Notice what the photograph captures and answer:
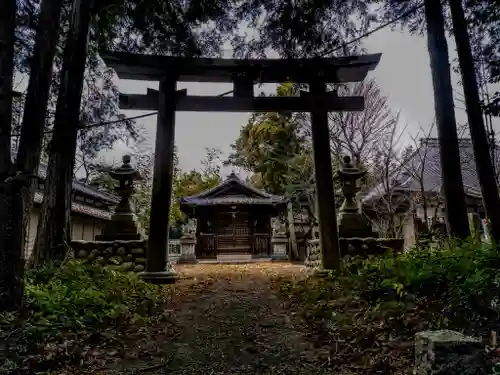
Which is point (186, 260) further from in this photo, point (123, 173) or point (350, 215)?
point (350, 215)

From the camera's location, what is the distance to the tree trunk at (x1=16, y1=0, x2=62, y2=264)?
14.6ft

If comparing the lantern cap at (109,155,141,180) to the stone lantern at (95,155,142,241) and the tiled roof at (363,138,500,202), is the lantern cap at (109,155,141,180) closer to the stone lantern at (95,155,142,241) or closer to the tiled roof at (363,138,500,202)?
the stone lantern at (95,155,142,241)

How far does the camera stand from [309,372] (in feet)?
10.9

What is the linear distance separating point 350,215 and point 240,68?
452cm

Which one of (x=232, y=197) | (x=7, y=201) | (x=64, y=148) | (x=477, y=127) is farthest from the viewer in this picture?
(x=232, y=197)

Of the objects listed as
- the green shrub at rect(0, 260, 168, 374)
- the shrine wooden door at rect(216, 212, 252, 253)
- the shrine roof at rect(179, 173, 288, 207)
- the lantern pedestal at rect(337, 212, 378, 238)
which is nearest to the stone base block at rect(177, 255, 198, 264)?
the shrine roof at rect(179, 173, 288, 207)

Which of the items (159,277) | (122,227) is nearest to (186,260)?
(122,227)

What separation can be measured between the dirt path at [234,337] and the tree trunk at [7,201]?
175cm

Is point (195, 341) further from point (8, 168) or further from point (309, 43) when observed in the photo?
point (309, 43)

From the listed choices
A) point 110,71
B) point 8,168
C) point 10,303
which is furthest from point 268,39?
point 10,303

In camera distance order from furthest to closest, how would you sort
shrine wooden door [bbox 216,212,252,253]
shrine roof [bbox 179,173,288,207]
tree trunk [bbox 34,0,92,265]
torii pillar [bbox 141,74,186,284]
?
shrine wooden door [bbox 216,212,252,253]
shrine roof [bbox 179,173,288,207]
torii pillar [bbox 141,74,186,284]
tree trunk [bbox 34,0,92,265]

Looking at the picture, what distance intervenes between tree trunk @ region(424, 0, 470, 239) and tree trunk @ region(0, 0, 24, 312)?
6.69 metres

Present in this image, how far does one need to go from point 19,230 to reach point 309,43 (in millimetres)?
6810

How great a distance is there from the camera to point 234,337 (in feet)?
14.1
